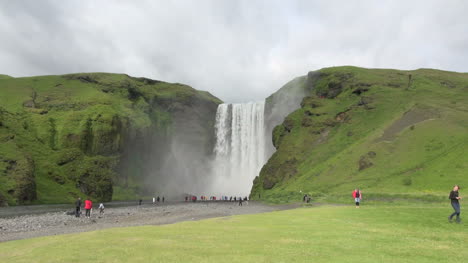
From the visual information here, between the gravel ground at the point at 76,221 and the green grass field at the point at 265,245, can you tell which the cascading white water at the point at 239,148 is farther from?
the green grass field at the point at 265,245

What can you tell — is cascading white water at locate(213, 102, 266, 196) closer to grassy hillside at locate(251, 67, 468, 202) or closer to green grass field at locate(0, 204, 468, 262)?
grassy hillside at locate(251, 67, 468, 202)

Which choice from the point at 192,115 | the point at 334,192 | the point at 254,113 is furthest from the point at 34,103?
the point at 334,192

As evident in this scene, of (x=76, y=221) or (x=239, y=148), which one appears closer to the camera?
(x=76, y=221)

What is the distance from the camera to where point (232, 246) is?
13.0 meters

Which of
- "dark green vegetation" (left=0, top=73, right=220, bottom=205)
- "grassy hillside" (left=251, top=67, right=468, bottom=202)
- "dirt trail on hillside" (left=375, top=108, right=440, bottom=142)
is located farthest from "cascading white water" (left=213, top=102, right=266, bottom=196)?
"dirt trail on hillside" (left=375, top=108, right=440, bottom=142)

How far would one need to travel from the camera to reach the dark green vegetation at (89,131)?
72875mm

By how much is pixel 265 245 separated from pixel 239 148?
330 ft

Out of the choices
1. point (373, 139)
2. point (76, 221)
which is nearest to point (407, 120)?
point (373, 139)

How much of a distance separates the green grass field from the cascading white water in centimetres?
8924

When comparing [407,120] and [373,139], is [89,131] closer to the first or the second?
[373,139]

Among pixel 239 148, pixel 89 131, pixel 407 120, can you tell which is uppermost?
pixel 89 131

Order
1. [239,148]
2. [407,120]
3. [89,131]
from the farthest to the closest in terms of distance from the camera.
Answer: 1. [239,148]
2. [89,131]
3. [407,120]

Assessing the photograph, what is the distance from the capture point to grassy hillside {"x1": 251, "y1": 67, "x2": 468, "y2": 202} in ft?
166

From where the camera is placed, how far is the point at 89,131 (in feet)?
335
